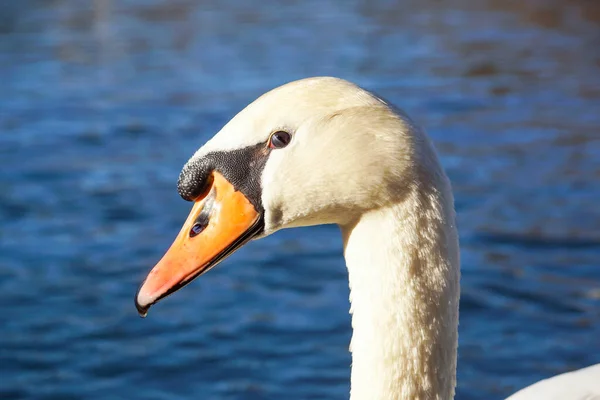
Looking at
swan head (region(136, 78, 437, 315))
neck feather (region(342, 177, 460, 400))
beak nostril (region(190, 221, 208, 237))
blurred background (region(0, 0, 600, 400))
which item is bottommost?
neck feather (region(342, 177, 460, 400))

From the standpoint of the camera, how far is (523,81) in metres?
10.6

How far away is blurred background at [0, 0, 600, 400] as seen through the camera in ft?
18.5

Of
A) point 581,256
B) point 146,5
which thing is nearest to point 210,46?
point 146,5

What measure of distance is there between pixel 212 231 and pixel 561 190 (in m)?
5.49

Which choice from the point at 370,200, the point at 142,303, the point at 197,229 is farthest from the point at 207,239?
the point at 370,200

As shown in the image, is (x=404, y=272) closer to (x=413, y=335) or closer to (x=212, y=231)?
(x=413, y=335)

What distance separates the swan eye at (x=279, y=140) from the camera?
8.19 feet

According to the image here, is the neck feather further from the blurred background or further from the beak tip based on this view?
the blurred background

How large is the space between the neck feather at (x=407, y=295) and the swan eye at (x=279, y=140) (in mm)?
242

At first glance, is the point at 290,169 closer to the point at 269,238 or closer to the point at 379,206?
the point at 379,206

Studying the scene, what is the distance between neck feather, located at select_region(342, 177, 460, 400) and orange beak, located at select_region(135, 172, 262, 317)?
268mm

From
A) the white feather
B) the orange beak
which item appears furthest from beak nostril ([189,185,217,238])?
the white feather

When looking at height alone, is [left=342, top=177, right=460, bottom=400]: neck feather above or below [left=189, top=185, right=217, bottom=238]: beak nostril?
A: below

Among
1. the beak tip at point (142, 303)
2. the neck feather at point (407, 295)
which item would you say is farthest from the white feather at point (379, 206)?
the beak tip at point (142, 303)
